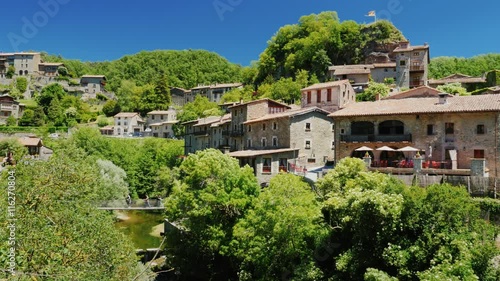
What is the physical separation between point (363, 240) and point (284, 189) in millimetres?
6703

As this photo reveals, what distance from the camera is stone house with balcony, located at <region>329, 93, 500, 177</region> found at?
29.2 m

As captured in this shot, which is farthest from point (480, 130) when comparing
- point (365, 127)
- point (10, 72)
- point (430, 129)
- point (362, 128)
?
point (10, 72)

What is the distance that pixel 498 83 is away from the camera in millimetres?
57531

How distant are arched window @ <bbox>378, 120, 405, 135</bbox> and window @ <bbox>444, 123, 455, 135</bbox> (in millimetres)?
3265

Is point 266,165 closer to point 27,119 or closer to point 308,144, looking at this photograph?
point 308,144

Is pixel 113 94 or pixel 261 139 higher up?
pixel 113 94

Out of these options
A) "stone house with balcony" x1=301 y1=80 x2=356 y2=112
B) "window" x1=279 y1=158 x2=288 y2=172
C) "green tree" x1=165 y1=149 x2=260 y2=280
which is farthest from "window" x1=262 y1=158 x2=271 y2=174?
"stone house with balcony" x1=301 y1=80 x2=356 y2=112

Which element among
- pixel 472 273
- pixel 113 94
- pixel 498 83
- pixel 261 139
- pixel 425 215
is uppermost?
pixel 113 94

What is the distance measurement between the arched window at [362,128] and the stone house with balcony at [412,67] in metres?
34.7

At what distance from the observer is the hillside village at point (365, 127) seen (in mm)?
30094

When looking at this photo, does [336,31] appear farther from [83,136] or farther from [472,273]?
[472,273]

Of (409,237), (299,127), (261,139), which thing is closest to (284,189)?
(409,237)

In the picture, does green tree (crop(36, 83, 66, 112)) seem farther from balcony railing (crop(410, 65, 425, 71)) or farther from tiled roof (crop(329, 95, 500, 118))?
tiled roof (crop(329, 95, 500, 118))

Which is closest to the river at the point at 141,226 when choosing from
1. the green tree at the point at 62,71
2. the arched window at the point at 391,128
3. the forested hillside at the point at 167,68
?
the arched window at the point at 391,128
